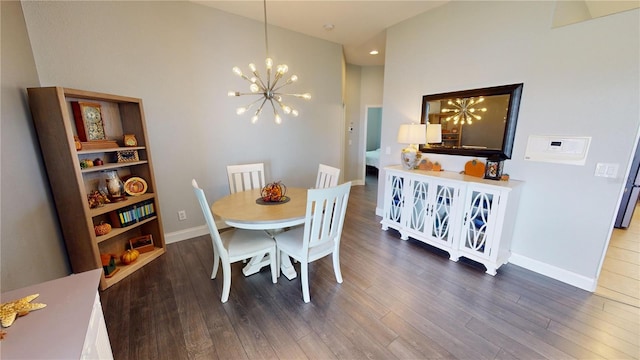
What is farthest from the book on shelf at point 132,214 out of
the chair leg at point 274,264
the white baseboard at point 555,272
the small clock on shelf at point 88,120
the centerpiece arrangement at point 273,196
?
the white baseboard at point 555,272

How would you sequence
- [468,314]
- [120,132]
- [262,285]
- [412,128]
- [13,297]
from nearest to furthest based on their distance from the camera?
[13,297], [468,314], [262,285], [120,132], [412,128]

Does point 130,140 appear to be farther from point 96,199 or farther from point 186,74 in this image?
point 186,74

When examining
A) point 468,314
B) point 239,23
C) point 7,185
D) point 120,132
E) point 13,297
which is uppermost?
point 239,23

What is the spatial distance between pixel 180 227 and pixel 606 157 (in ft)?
14.4

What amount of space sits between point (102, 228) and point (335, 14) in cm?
350

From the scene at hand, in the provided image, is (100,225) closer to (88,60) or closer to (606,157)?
(88,60)

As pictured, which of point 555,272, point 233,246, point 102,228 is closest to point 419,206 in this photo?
point 555,272

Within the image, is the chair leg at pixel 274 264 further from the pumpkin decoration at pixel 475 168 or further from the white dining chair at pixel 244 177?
the pumpkin decoration at pixel 475 168

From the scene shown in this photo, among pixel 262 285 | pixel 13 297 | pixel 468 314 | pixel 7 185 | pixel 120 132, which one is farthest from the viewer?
pixel 120 132

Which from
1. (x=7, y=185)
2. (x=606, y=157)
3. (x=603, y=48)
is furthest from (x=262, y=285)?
(x=603, y=48)

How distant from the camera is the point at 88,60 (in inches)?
89.7

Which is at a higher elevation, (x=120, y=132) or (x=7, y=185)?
(x=120, y=132)

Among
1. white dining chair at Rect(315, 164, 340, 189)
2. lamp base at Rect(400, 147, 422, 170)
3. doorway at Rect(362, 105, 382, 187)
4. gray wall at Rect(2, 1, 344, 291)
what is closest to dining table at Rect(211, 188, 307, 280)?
white dining chair at Rect(315, 164, 340, 189)

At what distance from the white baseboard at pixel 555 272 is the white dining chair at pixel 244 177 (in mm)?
3051
